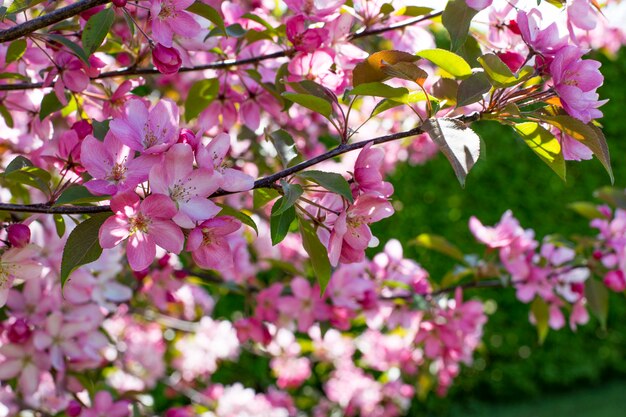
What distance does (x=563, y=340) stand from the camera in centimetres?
559

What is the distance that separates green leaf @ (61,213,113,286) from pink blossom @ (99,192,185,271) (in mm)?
41

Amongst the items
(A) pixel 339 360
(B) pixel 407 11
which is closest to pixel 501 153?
(A) pixel 339 360

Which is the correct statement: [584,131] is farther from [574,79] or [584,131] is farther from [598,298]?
[598,298]

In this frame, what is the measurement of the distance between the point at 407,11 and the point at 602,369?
16.6ft

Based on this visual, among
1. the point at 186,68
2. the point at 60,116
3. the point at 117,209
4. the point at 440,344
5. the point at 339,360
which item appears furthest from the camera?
the point at 339,360

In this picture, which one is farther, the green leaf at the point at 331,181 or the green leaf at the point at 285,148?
the green leaf at the point at 285,148

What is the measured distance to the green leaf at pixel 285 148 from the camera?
1.04 m

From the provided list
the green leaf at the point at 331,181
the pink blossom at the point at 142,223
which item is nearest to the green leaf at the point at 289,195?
→ the green leaf at the point at 331,181

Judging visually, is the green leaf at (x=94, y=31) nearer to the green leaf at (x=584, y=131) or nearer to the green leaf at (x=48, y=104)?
the green leaf at (x=48, y=104)

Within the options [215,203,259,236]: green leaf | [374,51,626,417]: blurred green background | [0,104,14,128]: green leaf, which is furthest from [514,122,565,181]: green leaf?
[374,51,626,417]: blurred green background

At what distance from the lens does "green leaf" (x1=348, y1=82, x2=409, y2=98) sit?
37.5 inches

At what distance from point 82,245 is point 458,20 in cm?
60

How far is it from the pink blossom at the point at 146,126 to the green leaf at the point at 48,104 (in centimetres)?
36

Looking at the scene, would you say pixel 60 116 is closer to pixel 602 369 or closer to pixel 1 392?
pixel 1 392
